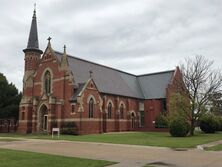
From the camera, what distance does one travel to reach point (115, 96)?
2131 inches

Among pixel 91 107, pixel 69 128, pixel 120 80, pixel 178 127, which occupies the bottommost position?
pixel 69 128

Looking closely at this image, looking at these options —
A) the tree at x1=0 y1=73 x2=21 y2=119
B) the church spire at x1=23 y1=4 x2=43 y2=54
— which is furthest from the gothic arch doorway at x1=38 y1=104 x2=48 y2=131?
the tree at x1=0 y1=73 x2=21 y2=119

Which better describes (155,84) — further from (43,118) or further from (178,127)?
(178,127)

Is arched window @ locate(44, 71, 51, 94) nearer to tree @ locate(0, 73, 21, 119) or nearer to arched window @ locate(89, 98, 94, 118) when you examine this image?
arched window @ locate(89, 98, 94, 118)

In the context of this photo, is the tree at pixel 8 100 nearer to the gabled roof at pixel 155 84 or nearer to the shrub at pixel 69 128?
the shrub at pixel 69 128

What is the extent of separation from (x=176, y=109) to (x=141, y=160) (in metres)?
26.9

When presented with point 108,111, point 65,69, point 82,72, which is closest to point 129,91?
point 108,111

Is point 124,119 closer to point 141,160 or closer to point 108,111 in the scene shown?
point 108,111

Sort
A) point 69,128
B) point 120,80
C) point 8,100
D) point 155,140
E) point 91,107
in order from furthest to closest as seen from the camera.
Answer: point 8,100 < point 120,80 < point 91,107 < point 69,128 < point 155,140

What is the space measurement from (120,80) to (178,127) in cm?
2448

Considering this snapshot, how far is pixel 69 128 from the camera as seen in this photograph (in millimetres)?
44469

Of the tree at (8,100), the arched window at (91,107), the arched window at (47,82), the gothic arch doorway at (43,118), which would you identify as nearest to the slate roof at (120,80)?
the arched window at (47,82)

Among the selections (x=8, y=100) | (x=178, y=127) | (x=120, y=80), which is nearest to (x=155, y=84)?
(x=120, y=80)

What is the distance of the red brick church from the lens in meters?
46.7
